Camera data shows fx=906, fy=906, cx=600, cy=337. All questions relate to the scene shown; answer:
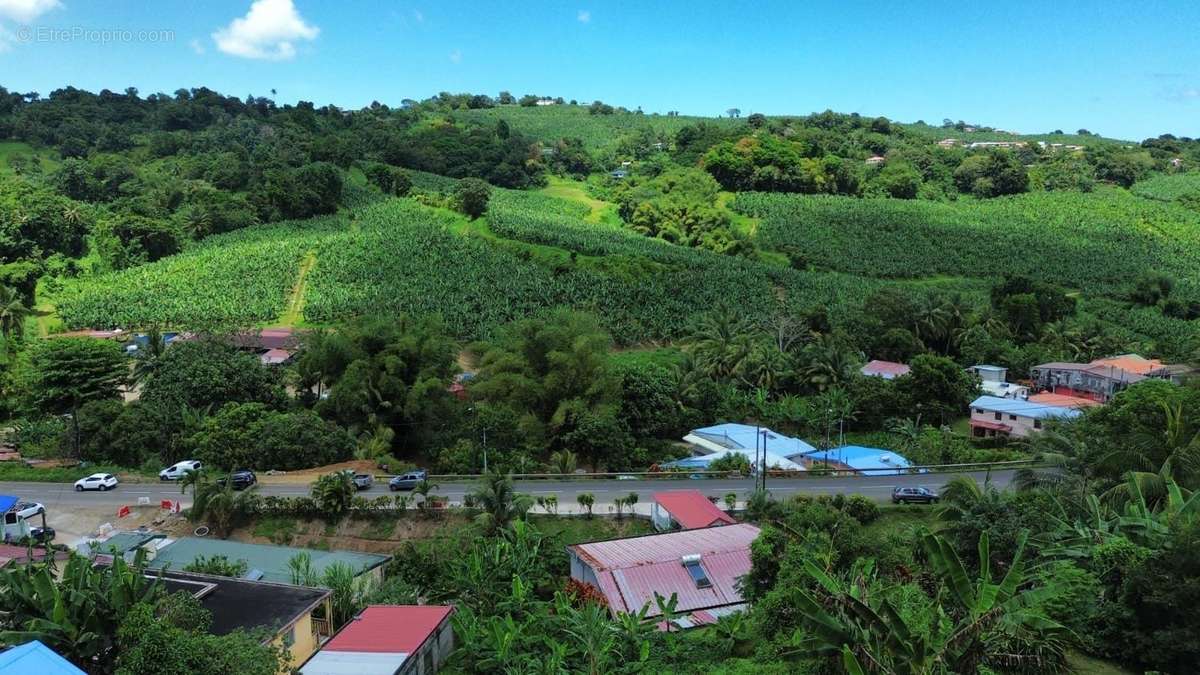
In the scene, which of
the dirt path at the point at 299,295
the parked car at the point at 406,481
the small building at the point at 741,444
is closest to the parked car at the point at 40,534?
the parked car at the point at 406,481

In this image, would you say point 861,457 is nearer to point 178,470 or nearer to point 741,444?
point 741,444

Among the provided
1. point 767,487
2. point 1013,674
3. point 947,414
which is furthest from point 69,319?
point 1013,674

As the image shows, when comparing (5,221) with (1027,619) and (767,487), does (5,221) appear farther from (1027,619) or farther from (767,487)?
(1027,619)

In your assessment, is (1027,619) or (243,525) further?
(243,525)

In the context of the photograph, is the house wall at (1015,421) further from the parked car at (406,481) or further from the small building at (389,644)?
the small building at (389,644)

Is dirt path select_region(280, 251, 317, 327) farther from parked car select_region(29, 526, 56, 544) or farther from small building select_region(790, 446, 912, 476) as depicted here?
small building select_region(790, 446, 912, 476)

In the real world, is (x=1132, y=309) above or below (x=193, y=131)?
below
